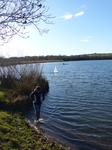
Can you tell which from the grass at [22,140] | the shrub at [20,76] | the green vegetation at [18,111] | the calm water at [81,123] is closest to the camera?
the grass at [22,140]

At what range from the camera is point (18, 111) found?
13.0m

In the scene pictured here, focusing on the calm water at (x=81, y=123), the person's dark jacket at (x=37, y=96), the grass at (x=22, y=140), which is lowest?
the calm water at (x=81, y=123)

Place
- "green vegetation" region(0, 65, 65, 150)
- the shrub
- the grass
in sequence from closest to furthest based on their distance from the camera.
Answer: the grass → "green vegetation" region(0, 65, 65, 150) → the shrub

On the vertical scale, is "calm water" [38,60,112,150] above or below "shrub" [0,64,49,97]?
below

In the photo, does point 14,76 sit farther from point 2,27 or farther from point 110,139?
point 2,27

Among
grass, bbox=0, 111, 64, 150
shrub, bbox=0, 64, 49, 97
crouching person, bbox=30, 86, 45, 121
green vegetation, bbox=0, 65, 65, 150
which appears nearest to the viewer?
grass, bbox=0, 111, 64, 150

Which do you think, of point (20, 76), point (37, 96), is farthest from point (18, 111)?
point (20, 76)

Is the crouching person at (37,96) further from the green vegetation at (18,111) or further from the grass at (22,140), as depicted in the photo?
the grass at (22,140)

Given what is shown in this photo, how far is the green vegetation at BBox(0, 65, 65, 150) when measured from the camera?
712cm

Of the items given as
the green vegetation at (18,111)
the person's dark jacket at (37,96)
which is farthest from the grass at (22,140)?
the person's dark jacket at (37,96)

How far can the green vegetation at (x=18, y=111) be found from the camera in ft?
23.4

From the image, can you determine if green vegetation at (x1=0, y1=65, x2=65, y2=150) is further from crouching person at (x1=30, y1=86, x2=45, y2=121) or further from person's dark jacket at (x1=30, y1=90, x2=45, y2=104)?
person's dark jacket at (x1=30, y1=90, x2=45, y2=104)

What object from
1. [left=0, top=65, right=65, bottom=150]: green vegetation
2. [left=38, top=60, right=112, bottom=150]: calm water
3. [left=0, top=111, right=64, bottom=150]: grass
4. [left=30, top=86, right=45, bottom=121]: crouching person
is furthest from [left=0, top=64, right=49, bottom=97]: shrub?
[left=0, top=111, right=64, bottom=150]: grass

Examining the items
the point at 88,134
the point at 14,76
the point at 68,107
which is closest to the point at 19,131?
the point at 88,134
